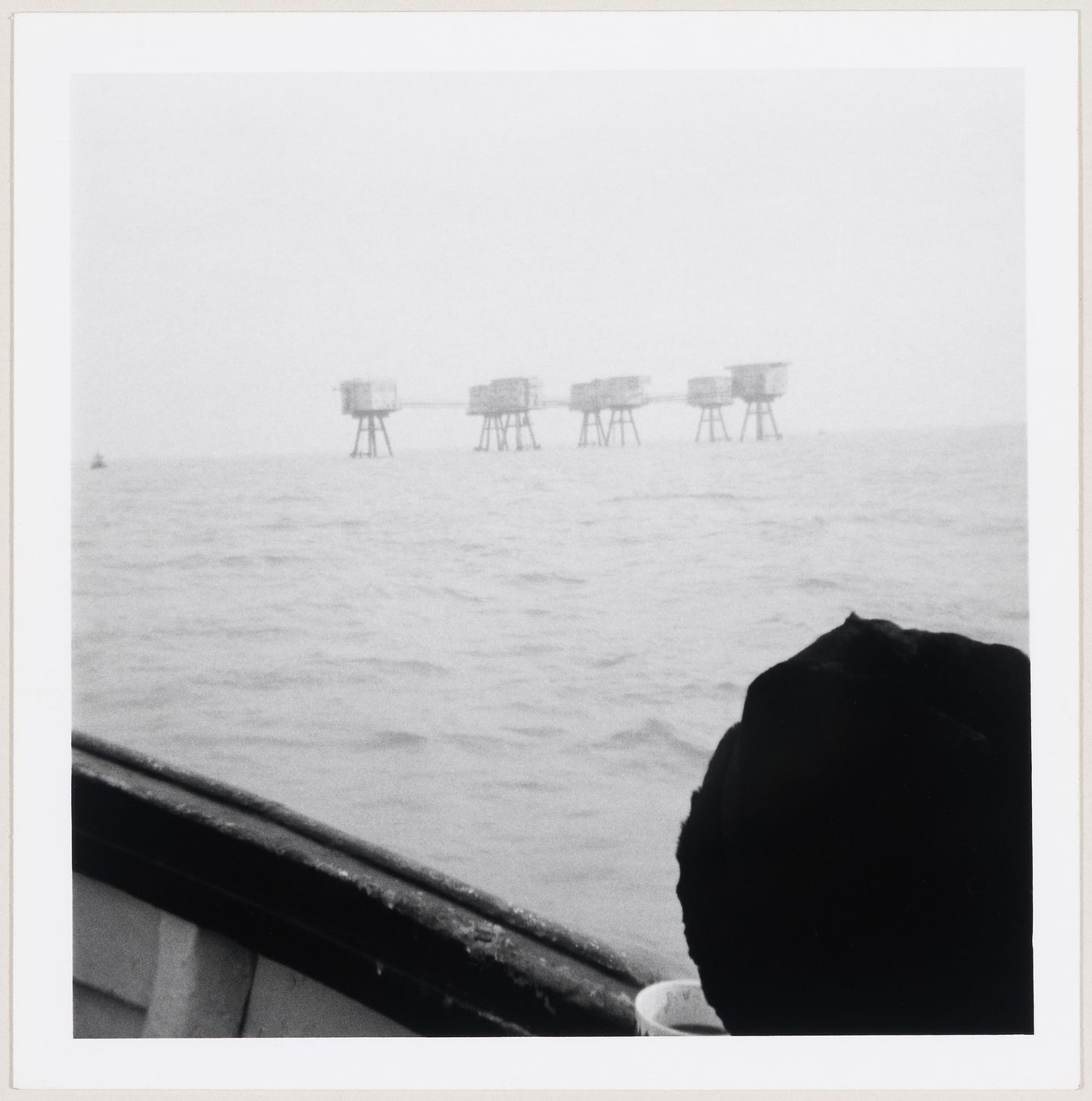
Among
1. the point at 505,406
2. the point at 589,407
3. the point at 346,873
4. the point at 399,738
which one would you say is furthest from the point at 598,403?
the point at 346,873

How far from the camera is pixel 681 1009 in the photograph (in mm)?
1132

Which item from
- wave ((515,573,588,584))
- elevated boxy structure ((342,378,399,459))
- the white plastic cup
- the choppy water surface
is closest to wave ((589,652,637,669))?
the choppy water surface

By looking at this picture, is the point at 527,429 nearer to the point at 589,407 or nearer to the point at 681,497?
the point at 589,407

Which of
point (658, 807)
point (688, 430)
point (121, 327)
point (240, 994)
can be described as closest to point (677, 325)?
point (688, 430)

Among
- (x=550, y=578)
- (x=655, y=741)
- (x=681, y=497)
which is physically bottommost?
(x=655, y=741)

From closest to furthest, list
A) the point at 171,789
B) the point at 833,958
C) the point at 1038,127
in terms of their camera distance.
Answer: the point at 833,958 → the point at 171,789 → the point at 1038,127

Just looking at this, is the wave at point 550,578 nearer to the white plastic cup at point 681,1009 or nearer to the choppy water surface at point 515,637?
the choppy water surface at point 515,637

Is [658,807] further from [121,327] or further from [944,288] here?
[121,327]

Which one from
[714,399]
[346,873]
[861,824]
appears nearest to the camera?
[861,824]

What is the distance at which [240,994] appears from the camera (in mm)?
1405

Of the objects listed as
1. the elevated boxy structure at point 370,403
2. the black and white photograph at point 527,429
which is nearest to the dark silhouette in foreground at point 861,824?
the black and white photograph at point 527,429

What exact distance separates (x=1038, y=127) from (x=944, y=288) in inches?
9.0

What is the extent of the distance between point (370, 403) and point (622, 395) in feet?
1.09

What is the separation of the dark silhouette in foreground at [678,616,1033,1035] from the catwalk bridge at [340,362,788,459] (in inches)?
22.8
